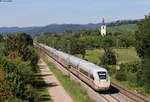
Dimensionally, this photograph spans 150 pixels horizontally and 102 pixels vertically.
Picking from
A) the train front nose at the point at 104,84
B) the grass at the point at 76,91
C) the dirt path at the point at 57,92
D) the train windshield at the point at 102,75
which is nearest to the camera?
the grass at the point at 76,91

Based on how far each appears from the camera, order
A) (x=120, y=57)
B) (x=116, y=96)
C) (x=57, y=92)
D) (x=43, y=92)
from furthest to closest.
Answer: (x=120, y=57), (x=57, y=92), (x=43, y=92), (x=116, y=96)

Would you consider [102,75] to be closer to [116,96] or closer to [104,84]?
[104,84]

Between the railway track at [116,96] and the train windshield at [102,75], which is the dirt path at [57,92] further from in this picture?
the train windshield at [102,75]

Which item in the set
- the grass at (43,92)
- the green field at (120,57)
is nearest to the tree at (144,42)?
the grass at (43,92)

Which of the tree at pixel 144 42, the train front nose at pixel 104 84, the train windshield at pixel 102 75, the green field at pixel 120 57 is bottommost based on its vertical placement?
the green field at pixel 120 57

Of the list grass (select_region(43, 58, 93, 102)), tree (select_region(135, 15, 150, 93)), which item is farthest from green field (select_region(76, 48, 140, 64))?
grass (select_region(43, 58, 93, 102))

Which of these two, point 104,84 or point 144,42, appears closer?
point 104,84

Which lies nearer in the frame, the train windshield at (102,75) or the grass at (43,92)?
the grass at (43,92)

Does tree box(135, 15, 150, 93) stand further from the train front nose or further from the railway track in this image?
the train front nose

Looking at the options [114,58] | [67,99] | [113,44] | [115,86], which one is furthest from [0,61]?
[113,44]

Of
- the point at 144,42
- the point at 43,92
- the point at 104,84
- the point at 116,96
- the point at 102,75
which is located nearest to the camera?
the point at 104,84

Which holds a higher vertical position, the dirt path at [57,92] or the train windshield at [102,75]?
the train windshield at [102,75]

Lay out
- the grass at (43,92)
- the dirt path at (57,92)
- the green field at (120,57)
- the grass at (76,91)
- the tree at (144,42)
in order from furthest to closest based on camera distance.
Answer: the green field at (120,57)
the tree at (144,42)
the dirt path at (57,92)
the grass at (76,91)
the grass at (43,92)

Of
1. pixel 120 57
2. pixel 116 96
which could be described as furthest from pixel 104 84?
pixel 120 57
